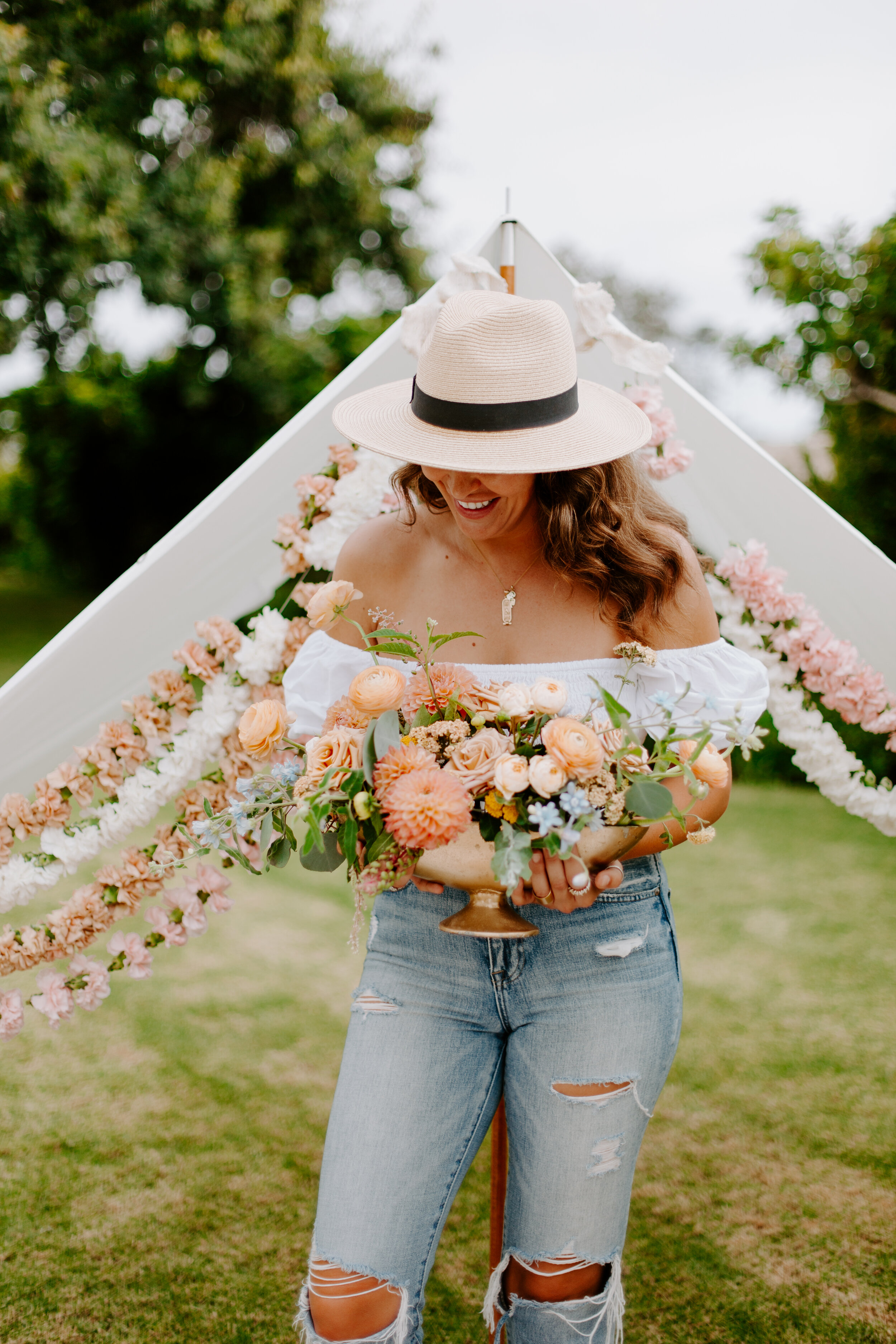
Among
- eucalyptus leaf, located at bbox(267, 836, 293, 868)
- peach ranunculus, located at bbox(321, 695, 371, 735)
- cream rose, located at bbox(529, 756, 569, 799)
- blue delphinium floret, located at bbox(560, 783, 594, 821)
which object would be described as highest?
cream rose, located at bbox(529, 756, 569, 799)

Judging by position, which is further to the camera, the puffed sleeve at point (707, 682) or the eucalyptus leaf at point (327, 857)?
the puffed sleeve at point (707, 682)

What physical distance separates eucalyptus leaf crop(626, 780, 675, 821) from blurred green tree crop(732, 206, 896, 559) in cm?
299

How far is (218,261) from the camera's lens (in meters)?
7.92

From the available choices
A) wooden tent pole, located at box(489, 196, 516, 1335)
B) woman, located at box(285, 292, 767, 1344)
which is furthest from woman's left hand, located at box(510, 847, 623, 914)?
wooden tent pole, located at box(489, 196, 516, 1335)

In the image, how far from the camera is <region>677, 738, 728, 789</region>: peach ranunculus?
51.8 inches

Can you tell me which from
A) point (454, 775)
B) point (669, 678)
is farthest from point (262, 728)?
point (669, 678)

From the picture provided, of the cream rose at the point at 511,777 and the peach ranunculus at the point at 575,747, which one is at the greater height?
the peach ranunculus at the point at 575,747

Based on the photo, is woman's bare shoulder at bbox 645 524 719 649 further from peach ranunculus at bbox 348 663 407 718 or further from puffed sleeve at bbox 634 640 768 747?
peach ranunculus at bbox 348 663 407 718

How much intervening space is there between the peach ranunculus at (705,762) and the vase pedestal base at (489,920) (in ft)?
1.14

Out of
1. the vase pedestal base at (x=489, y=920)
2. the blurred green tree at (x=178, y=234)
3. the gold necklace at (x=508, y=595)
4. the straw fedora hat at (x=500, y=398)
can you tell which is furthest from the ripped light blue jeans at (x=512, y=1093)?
the blurred green tree at (x=178, y=234)

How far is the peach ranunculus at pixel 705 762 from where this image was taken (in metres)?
1.32

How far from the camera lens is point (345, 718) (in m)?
1.44

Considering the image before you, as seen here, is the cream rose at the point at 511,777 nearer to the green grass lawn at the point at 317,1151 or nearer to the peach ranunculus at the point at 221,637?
the peach ranunculus at the point at 221,637

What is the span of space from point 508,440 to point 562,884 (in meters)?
0.73
